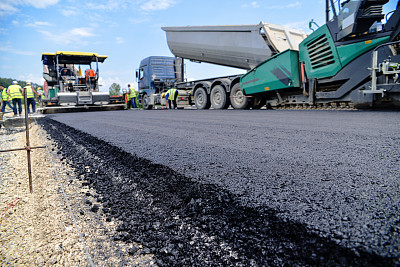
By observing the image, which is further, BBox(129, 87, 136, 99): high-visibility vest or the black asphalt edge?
BBox(129, 87, 136, 99): high-visibility vest

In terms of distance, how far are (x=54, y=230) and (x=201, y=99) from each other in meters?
10.4

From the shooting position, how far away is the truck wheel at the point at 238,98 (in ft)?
31.3

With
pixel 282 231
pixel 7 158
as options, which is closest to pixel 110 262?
pixel 282 231

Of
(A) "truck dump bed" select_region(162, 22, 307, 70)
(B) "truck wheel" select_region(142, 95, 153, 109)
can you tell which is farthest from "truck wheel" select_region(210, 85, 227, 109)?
→ (B) "truck wheel" select_region(142, 95, 153, 109)

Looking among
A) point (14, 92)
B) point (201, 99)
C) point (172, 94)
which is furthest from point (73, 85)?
point (201, 99)

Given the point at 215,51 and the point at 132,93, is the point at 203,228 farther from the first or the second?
the point at 132,93

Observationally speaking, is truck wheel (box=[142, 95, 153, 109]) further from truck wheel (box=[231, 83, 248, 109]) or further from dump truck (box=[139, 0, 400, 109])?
truck wheel (box=[231, 83, 248, 109])

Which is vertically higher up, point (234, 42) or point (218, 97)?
A: point (234, 42)

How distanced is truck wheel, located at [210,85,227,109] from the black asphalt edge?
330 inches

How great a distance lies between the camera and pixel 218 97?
1056cm

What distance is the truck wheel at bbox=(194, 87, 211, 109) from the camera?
11.2m

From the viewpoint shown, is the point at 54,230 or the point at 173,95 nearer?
the point at 54,230

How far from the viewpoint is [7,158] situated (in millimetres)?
3406

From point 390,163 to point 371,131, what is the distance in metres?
1.51
